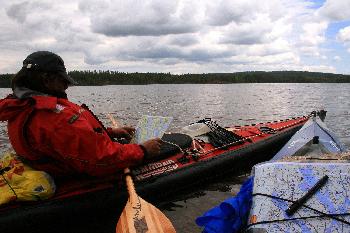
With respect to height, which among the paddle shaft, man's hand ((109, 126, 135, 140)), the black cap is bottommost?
the paddle shaft

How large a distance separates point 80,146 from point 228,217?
187cm

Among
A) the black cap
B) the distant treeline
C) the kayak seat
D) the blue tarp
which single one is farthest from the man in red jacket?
the distant treeline

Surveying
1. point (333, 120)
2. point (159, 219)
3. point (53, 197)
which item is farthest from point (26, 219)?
point (333, 120)

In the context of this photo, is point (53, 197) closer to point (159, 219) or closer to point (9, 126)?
point (9, 126)

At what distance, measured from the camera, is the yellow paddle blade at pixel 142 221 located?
4027 mm

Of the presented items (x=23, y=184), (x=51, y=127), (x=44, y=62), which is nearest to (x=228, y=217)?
(x=51, y=127)

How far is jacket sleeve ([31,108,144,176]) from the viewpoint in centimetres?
420

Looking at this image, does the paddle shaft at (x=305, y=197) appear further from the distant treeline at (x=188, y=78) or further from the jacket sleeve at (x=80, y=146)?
the distant treeline at (x=188, y=78)

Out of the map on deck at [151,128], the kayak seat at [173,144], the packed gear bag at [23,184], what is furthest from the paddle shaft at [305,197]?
the kayak seat at [173,144]

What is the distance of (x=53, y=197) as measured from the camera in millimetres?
4797

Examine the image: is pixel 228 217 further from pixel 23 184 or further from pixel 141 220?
pixel 23 184

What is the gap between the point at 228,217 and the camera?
3.66m

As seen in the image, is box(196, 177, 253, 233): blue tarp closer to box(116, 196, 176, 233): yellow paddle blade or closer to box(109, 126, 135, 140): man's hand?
box(116, 196, 176, 233): yellow paddle blade

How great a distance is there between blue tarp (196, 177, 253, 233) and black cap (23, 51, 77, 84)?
2.40 metres
